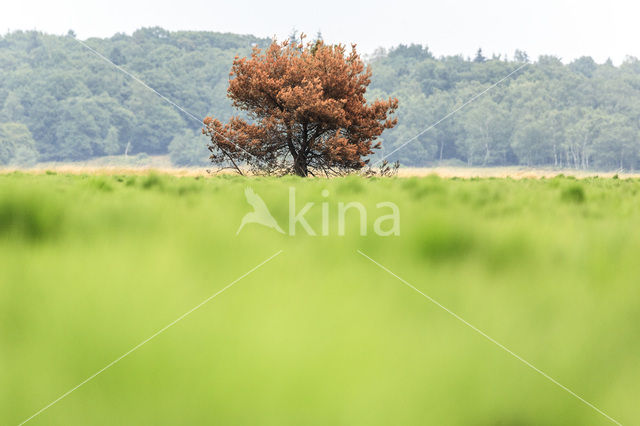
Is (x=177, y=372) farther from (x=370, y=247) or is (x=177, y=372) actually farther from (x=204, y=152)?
(x=204, y=152)

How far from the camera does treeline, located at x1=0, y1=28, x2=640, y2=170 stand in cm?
6975

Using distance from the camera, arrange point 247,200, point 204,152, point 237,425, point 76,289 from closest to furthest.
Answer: point 237,425, point 76,289, point 247,200, point 204,152

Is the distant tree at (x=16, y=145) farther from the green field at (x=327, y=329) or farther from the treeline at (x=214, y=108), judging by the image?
the green field at (x=327, y=329)

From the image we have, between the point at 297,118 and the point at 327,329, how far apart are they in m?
13.9

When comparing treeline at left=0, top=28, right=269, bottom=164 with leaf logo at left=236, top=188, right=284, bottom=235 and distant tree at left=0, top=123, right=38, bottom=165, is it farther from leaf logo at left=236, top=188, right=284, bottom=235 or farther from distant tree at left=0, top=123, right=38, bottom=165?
leaf logo at left=236, top=188, right=284, bottom=235

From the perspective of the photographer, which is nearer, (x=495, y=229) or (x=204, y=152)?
(x=495, y=229)

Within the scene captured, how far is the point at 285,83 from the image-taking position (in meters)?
15.0

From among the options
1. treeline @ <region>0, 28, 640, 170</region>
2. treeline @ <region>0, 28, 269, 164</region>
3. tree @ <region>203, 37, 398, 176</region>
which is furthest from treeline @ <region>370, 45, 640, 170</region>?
tree @ <region>203, 37, 398, 176</region>

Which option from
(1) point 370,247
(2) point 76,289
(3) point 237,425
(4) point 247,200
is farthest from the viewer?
(4) point 247,200

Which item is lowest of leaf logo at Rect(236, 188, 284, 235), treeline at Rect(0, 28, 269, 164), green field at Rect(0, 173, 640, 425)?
green field at Rect(0, 173, 640, 425)

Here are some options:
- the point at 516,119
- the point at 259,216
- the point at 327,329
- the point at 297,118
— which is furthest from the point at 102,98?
the point at 327,329

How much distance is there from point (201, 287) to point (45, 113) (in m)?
82.9

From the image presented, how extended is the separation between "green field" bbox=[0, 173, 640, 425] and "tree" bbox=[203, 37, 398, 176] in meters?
13.0

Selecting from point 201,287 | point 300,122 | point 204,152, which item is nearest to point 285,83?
point 300,122
